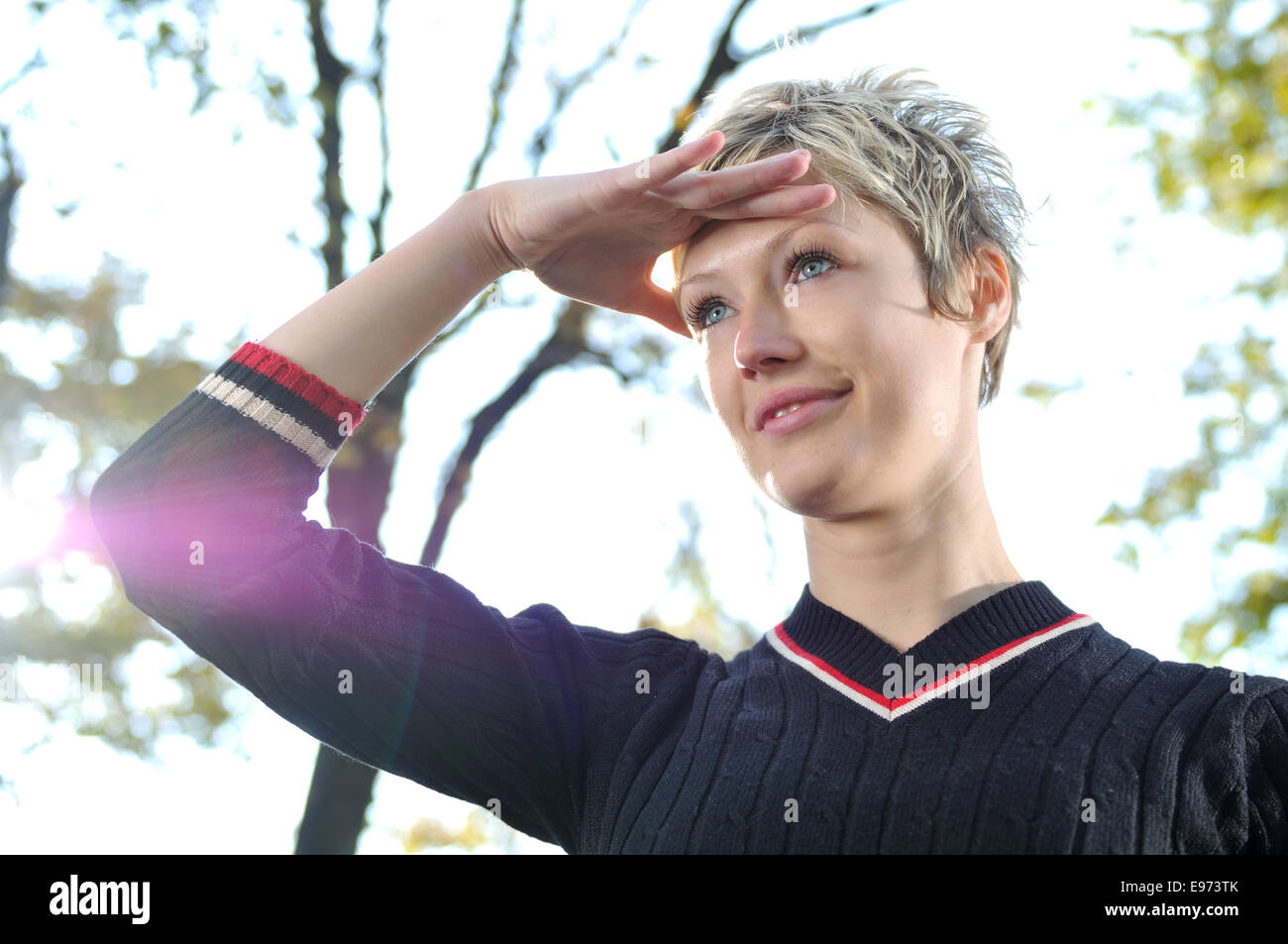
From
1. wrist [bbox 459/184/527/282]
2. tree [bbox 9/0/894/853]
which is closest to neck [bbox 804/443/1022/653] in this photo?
wrist [bbox 459/184/527/282]

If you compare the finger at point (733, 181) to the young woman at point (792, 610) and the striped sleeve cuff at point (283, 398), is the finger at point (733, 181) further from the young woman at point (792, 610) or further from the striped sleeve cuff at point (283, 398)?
the striped sleeve cuff at point (283, 398)

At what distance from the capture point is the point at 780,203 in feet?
7.07

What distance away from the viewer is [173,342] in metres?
7.49

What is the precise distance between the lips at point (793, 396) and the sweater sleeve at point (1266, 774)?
2.83 feet

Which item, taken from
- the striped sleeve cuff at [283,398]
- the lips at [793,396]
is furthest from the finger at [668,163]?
the striped sleeve cuff at [283,398]

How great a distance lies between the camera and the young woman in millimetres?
1961

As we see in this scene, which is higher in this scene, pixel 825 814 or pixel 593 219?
pixel 593 219

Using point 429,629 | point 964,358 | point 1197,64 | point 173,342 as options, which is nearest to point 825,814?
point 429,629

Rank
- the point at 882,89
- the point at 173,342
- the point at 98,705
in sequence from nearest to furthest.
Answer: the point at 882,89 → the point at 173,342 → the point at 98,705

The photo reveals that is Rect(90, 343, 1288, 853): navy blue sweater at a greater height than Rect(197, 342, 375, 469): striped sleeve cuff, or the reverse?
Rect(197, 342, 375, 469): striped sleeve cuff

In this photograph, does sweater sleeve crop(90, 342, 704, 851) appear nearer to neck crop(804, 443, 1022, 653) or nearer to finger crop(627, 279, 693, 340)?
neck crop(804, 443, 1022, 653)
